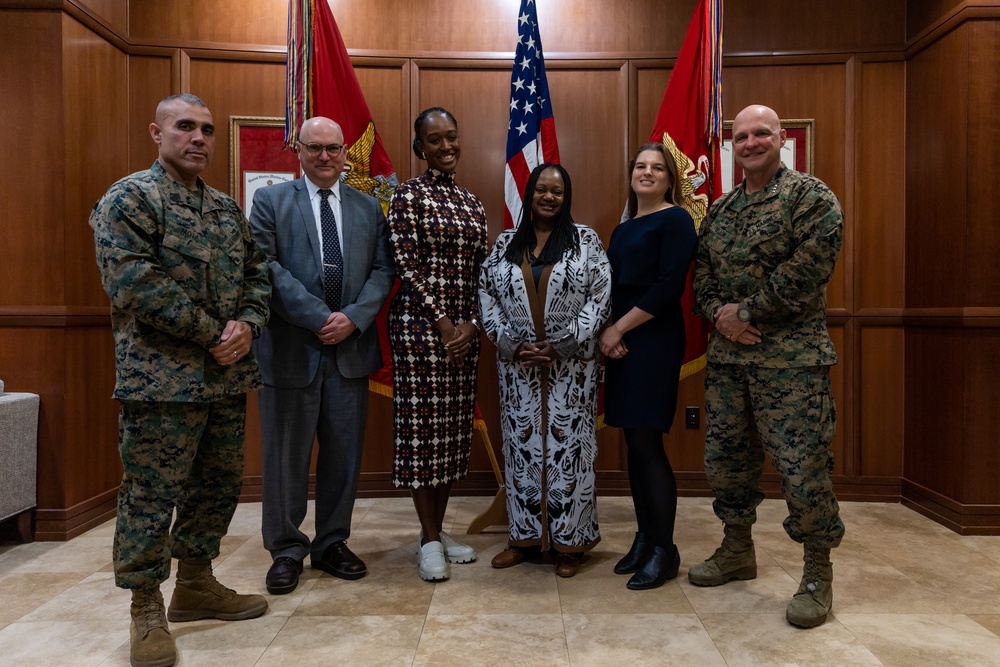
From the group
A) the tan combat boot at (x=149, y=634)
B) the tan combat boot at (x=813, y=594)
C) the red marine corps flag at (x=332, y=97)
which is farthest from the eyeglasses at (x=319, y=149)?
the tan combat boot at (x=813, y=594)

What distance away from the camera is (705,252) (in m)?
2.60

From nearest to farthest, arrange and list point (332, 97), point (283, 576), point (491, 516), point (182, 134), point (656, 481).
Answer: point (182, 134), point (283, 576), point (656, 481), point (491, 516), point (332, 97)

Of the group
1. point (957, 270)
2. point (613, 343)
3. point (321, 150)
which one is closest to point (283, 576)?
point (613, 343)

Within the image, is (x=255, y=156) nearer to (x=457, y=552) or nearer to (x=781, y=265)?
(x=457, y=552)

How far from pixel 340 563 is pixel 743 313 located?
71.3 inches

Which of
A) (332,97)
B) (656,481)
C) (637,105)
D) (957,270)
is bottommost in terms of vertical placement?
(656,481)

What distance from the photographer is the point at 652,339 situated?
2.62 meters

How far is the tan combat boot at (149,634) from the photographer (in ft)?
6.43

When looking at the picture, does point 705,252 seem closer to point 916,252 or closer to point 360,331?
point 360,331

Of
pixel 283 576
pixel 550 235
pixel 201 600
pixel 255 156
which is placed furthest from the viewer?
pixel 255 156

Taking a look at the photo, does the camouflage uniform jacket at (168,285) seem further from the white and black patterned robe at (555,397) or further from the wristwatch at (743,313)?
the wristwatch at (743,313)

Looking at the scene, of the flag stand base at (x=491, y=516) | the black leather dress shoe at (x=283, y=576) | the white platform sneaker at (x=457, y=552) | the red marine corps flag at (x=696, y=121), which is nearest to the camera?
the black leather dress shoe at (x=283, y=576)

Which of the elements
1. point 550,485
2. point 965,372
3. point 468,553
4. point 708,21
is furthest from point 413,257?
point 965,372

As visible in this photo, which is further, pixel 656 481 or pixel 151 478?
pixel 656 481
